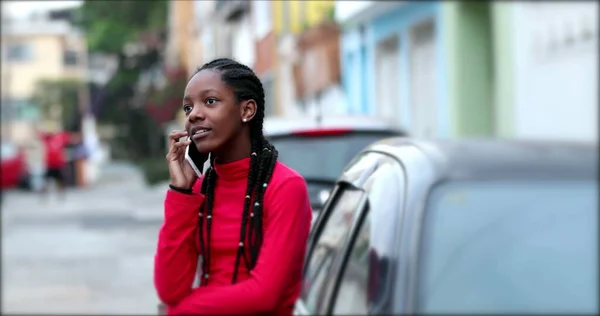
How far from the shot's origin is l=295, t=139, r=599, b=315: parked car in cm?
275

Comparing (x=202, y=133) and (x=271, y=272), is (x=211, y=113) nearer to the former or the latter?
(x=202, y=133)

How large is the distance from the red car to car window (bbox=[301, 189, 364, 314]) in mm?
34556

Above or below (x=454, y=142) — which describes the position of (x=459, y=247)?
below

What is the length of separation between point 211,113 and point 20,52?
224ft

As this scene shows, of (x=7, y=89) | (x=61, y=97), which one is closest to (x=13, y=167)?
(x=61, y=97)

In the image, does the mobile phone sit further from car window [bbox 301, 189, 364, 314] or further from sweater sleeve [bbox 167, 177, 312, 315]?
car window [bbox 301, 189, 364, 314]

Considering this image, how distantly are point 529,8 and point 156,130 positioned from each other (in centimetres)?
4478

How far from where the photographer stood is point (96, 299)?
1242 cm

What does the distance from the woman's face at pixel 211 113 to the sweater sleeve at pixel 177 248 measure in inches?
5.3

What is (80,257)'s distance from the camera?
16938mm

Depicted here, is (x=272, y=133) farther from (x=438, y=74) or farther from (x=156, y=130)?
(x=156, y=130)

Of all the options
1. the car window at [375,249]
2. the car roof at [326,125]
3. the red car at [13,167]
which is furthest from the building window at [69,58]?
the car window at [375,249]

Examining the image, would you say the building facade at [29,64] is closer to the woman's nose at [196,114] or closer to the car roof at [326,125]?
the car roof at [326,125]

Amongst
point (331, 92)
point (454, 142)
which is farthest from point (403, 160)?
point (331, 92)
